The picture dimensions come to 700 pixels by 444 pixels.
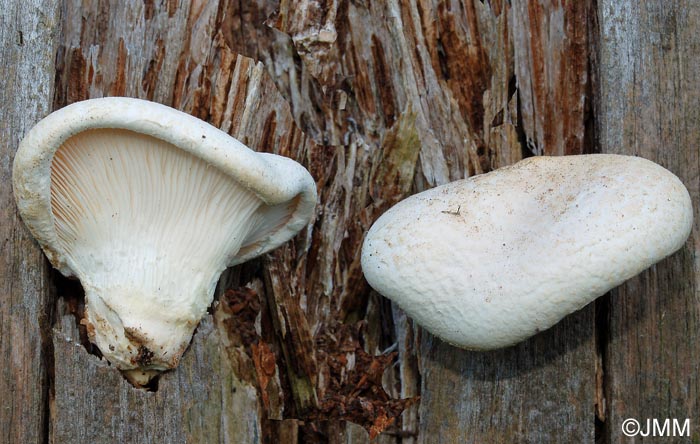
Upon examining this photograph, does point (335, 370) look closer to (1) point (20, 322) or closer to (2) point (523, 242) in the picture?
(2) point (523, 242)

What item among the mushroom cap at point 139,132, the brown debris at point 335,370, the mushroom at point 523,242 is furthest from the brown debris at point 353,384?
the mushroom cap at point 139,132

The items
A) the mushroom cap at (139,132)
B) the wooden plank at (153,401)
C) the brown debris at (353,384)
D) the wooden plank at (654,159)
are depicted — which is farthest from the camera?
the brown debris at (353,384)

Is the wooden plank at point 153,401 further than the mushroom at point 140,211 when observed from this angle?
Yes

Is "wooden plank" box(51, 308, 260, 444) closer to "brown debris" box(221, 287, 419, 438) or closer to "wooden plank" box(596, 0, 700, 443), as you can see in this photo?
"brown debris" box(221, 287, 419, 438)

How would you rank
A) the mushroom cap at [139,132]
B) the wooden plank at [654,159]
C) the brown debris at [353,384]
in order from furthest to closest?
the brown debris at [353,384], the wooden plank at [654,159], the mushroom cap at [139,132]

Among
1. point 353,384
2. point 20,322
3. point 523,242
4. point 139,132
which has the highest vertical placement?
point 139,132

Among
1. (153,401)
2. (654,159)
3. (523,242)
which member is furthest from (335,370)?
(654,159)

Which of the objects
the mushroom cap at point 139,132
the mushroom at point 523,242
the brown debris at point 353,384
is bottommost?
the brown debris at point 353,384

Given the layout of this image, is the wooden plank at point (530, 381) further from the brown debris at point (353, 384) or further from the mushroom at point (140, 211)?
the mushroom at point (140, 211)
